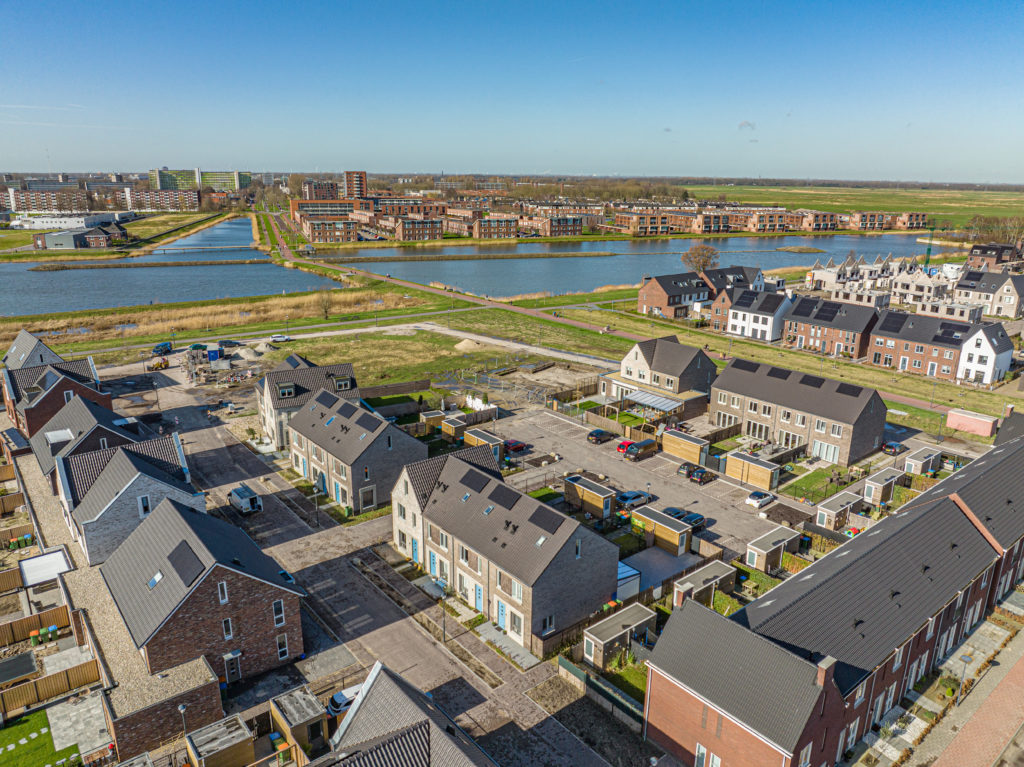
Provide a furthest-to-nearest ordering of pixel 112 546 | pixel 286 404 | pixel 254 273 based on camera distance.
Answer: pixel 254 273 → pixel 286 404 → pixel 112 546

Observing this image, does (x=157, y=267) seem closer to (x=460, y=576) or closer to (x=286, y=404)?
(x=286, y=404)

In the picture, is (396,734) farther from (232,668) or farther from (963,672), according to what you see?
(963,672)

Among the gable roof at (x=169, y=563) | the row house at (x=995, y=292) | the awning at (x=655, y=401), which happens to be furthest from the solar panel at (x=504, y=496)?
the row house at (x=995, y=292)

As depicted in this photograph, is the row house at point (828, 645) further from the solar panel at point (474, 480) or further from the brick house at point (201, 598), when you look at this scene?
the brick house at point (201, 598)

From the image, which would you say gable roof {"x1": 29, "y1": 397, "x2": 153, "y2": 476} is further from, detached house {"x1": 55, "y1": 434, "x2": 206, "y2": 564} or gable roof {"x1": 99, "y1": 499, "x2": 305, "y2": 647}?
gable roof {"x1": 99, "y1": 499, "x2": 305, "y2": 647}

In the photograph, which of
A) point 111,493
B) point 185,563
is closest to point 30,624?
point 111,493

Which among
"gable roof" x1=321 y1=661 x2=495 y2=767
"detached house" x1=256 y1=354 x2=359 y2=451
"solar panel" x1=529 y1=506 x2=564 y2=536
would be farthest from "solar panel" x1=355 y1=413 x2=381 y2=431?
"gable roof" x1=321 y1=661 x2=495 y2=767

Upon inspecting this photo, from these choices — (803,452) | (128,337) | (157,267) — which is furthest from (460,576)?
(157,267)
